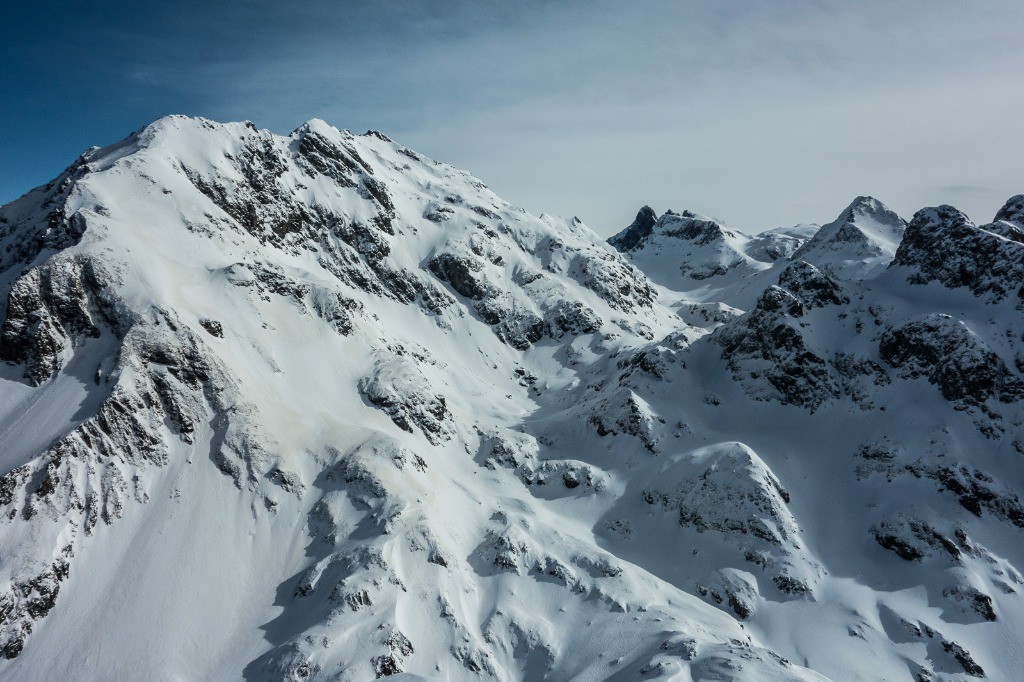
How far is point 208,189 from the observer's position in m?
112

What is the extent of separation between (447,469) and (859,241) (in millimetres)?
146812

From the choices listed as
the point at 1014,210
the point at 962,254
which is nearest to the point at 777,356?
the point at 962,254

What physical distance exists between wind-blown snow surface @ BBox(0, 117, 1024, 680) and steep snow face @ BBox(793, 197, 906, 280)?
42.8m

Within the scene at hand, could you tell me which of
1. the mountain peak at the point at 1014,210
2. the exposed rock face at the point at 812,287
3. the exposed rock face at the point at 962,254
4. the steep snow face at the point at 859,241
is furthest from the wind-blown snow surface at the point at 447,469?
the steep snow face at the point at 859,241

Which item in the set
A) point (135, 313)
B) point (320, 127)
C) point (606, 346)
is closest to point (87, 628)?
point (135, 313)

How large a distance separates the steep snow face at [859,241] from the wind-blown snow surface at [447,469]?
42816mm

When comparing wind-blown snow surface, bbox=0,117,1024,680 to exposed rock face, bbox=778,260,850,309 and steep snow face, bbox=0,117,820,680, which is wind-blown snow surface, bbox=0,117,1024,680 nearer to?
steep snow face, bbox=0,117,820,680

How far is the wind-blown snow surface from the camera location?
211 ft

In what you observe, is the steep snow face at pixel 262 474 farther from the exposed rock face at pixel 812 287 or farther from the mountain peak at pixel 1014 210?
the mountain peak at pixel 1014 210

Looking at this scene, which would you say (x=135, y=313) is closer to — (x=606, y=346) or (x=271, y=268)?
(x=271, y=268)

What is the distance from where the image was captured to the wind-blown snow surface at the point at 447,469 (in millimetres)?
64188

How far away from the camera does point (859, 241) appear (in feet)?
564

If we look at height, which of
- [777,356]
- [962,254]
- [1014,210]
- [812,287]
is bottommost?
[777,356]

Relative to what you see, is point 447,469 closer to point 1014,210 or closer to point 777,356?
point 777,356
